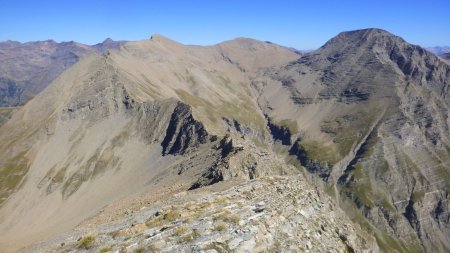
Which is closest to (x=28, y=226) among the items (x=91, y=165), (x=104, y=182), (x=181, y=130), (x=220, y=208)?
(x=104, y=182)

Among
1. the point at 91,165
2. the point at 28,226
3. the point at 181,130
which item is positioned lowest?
the point at 28,226

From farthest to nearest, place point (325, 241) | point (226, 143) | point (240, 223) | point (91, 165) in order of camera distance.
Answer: point (91, 165), point (226, 143), point (325, 241), point (240, 223)

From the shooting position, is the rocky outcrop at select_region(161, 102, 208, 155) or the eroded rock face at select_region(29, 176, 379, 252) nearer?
the eroded rock face at select_region(29, 176, 379, 252)

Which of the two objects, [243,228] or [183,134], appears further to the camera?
[183,134]

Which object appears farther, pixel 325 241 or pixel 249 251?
pixel 325 241

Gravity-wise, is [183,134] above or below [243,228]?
above

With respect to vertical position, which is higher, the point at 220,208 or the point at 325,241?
the point at 220,208

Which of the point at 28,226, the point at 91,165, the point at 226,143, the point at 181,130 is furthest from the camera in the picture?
the point at 91,165

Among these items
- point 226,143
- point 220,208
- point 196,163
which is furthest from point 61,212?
point 220,208

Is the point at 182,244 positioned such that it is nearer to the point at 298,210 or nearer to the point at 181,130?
the point at 298,210

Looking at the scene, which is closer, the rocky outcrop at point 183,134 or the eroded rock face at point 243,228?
the eroded rock face at point 243,228
